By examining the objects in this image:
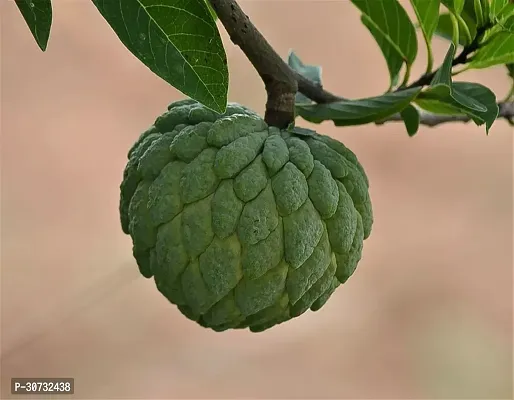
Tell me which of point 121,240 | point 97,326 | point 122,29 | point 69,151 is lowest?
point 122,29

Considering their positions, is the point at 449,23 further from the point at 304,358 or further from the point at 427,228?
the point at 427,228

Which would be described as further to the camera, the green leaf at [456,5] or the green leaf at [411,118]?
the green leaf at [411,118]

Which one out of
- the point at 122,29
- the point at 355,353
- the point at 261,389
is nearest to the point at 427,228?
the point at 355,353

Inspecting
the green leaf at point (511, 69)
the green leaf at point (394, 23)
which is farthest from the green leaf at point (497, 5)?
the green leaf at point (511, 69)

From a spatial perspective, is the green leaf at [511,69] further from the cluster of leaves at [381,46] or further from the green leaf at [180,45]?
the green leaf at [180,45]

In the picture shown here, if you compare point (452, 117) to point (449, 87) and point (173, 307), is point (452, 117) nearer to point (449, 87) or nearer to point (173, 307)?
point (449, 87)
